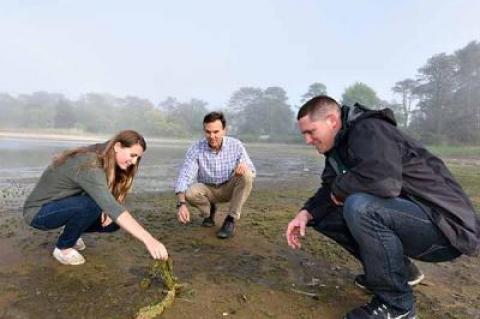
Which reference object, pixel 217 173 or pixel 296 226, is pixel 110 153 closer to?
pixel 296 226

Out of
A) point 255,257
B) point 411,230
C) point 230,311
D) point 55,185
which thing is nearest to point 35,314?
point 55,185

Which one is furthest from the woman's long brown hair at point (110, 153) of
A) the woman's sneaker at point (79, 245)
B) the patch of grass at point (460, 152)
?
the patch of grass at point (460, 152)

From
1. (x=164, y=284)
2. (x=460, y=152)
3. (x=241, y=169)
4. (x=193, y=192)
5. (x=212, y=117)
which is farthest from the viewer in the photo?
(x=460, y=152)

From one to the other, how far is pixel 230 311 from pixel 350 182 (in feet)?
3.63

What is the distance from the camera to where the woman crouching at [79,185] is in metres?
2.90

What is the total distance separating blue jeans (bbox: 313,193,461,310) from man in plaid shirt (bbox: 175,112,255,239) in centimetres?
190

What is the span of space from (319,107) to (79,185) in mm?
1766

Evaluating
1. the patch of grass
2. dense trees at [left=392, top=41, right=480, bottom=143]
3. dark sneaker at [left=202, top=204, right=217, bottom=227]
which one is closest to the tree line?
dense trees at [left=392, top=41, right=480, bottom=143]

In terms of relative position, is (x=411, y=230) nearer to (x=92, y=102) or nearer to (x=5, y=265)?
(x=5, y=265)

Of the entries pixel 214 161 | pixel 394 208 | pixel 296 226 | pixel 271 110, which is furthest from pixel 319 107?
Answer: pixel 271 110

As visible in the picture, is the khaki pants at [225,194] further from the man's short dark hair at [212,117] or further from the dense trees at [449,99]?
the dense trees at [449,99]

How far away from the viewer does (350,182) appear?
8.05ft

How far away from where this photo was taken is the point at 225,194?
448cm

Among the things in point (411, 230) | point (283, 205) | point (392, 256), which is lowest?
point (283, 205)
